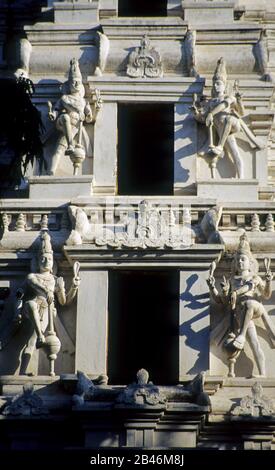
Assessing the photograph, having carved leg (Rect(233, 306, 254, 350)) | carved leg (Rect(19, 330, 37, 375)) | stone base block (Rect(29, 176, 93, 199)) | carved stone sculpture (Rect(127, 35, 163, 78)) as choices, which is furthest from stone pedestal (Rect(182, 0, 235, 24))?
carved leg (Rect(19, 330, 37, 375))

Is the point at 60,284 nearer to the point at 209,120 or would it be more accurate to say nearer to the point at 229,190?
the point at 229,190

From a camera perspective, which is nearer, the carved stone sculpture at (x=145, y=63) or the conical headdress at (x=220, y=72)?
the conical headdress at (x=220, y=72)

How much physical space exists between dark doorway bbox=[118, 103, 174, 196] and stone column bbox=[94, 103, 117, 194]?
385mm

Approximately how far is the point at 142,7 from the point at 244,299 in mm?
7032

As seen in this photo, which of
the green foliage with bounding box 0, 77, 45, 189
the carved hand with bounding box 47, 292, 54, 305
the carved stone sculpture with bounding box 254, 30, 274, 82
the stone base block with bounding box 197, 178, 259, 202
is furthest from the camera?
the carved stone sculpture with bounding box 254, 30, 274, 82

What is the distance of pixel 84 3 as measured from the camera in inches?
1319

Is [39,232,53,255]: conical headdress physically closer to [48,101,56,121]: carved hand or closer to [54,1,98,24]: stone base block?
[48,101,56,121]: carved hand

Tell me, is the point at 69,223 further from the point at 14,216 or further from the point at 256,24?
the point at 256,24

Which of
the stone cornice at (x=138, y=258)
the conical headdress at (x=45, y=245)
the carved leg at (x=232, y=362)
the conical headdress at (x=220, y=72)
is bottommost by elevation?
the carved leg at (x=232, y=362)

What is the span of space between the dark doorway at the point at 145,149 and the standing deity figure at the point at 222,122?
94 centimetres

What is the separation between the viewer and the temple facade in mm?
29188

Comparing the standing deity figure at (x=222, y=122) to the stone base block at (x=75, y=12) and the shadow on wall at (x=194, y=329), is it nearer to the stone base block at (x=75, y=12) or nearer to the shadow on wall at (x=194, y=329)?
the shadow on wall at (x=194, y=329)

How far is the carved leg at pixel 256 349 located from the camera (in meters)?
30.1

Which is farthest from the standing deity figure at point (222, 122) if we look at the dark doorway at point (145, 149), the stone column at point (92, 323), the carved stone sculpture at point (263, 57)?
the stone column at point (92, 323)
